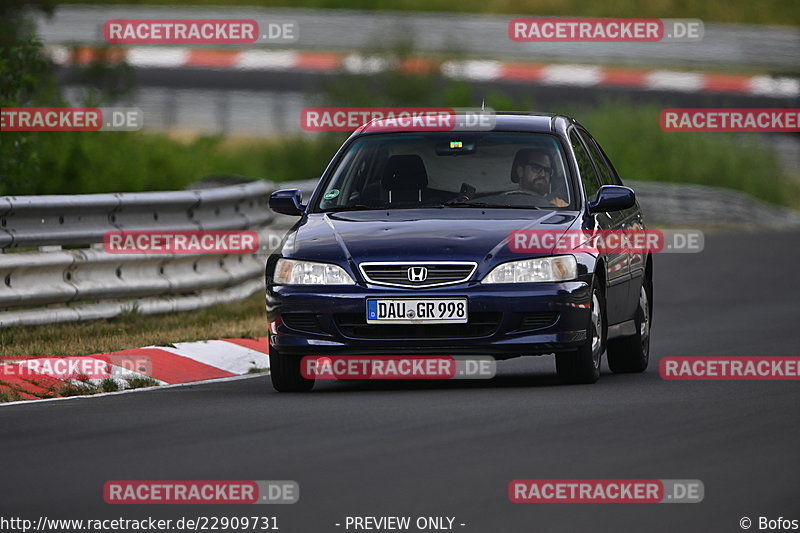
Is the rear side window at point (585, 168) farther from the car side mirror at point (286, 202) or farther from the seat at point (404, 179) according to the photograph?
the car side mirror at point (286, 202)

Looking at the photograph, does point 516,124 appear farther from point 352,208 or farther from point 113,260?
point 113,260

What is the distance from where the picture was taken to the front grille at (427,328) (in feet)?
37.1

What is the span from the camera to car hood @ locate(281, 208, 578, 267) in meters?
11.4

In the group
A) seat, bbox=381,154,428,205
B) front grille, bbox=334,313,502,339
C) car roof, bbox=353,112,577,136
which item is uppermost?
car roof, bbox=353,112,577,136

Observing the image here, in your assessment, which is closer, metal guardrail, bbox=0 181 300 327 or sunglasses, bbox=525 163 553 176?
sunglasses, bbox=525 163 553 176

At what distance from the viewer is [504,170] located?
41.3 feet

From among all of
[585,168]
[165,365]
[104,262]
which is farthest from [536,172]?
[104,262]

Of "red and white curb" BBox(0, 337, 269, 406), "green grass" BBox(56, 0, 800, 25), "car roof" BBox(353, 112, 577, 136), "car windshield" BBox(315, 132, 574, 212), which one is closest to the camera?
"red and white curb" BBox(0, 337, 269, 406)

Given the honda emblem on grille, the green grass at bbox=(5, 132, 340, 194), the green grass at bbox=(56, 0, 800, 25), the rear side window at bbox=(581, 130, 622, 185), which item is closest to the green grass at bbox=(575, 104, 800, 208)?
the green grass at bbox=(5, 132, 340, 194)

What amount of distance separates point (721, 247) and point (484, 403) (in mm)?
17609

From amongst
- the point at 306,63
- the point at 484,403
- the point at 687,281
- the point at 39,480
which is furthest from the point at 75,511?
the point at 306,63

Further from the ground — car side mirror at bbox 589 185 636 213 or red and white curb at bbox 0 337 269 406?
→ car side mirror at bbox 589 185 636 213

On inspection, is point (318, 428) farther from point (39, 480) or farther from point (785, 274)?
point (785, 274)

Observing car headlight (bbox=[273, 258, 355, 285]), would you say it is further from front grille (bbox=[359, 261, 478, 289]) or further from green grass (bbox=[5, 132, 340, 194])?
green grass (bbox=[5, 132, 340, 194])
